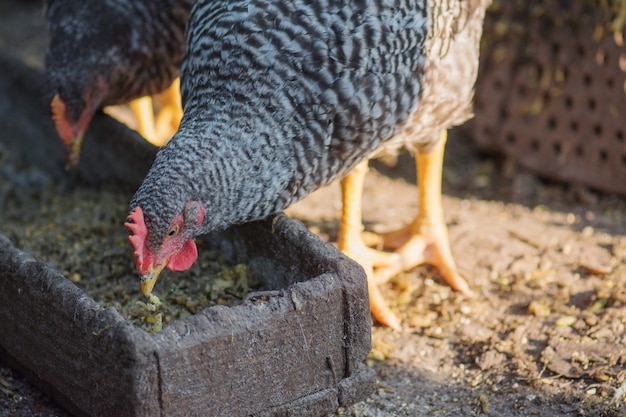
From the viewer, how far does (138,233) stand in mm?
2770

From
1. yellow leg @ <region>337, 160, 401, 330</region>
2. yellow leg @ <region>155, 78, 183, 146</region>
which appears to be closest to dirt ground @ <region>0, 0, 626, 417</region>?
yellow leg @ <region>337, 160, 401, 330</region>

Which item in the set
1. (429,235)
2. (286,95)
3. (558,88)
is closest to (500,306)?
(429,235)

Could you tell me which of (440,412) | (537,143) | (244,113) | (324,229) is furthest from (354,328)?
(537,143)

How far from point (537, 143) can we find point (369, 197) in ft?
3.74

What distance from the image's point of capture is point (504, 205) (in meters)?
5.10

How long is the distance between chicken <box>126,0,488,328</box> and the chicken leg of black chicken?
496 mm

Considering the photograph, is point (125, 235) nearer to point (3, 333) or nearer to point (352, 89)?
point (3, 333)

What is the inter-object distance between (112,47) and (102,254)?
41.5 inches

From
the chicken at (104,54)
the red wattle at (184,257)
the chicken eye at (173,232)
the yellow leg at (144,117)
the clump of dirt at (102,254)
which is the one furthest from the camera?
the yellow leg at (144,117)

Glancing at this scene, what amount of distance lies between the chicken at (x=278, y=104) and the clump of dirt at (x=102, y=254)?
39cm

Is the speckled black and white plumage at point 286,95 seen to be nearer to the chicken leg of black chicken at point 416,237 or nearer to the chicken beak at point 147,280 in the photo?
the chicken beak at point 147,280

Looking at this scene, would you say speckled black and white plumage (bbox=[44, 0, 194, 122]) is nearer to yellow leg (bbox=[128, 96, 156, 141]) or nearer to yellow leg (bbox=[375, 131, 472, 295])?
yellow leg (bbox=[128, 96, 156, 141])

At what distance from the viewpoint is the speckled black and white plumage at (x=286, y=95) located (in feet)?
9.92

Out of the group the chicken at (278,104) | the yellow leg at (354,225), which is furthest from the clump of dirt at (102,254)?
the yellow leg at (354,225)
